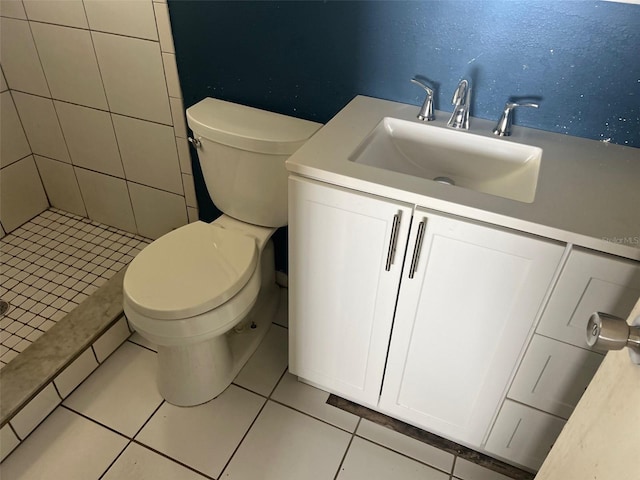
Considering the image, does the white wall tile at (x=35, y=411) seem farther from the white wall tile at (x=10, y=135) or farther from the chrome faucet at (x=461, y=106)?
the chrome faucet at (x=461, y=106)

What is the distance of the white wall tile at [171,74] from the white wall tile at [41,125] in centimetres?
60

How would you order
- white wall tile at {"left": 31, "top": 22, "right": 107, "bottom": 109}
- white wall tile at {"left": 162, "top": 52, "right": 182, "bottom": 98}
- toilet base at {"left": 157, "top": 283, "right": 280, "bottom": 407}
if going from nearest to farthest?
toilet base at {"left": 157, "top": 283, "right": 280, "bottom": 407} < white wall tile at {"left": 162, "top": 52, "right": 182, "bottom": 98} < white wall tile at {"left": 31, "top": 22, "right": 107, "bottom": 109}

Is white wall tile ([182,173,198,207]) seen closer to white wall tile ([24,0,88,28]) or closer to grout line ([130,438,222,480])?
white wall tile ([24,0,88,28])

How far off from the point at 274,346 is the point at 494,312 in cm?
87

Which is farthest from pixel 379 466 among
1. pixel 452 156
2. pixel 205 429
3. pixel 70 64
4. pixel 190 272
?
pixel 70 64

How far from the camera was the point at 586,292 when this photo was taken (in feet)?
3.32

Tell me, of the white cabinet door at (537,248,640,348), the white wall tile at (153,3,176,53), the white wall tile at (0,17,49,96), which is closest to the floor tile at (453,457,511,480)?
the white cabinet door at (537,248,640,348)

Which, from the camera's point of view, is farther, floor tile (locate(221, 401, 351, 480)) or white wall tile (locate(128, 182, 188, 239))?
white wall tile (locate(128, 182, 188, 239))

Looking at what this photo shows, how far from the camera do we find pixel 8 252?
6.80 feet

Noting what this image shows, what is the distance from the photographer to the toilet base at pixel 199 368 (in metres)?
1.49

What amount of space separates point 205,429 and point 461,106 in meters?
1.18

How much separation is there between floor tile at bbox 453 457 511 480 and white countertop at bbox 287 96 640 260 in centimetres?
80

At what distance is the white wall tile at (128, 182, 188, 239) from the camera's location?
1965 mm

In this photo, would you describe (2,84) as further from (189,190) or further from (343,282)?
(343,282)
